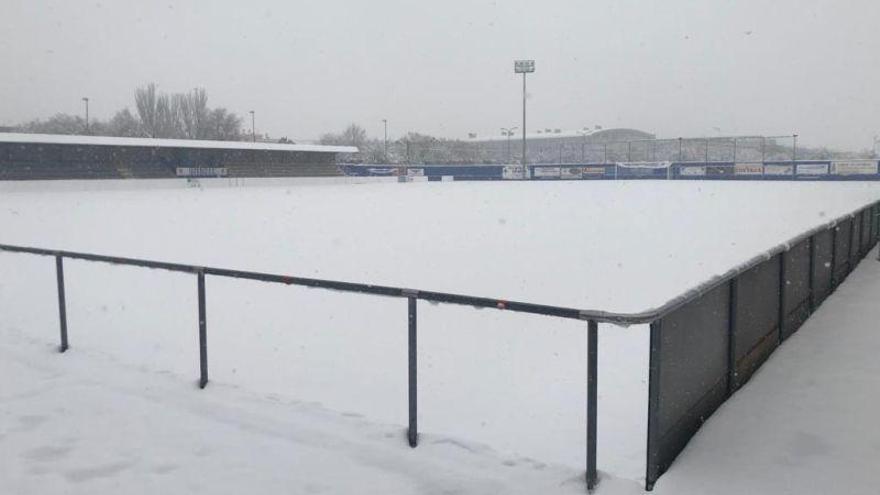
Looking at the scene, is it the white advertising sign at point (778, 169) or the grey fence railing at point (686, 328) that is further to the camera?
the white advertising sign at point (778, 169)

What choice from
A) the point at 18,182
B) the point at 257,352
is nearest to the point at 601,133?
the point at 18,182

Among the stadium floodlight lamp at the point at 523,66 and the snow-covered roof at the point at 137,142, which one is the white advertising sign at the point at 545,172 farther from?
the snow-covered roof at the point at 137,142

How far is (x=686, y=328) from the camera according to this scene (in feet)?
13.4

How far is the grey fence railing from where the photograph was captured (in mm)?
3764

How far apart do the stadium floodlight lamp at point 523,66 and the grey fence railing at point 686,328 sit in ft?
205

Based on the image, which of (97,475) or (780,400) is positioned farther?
(780,400)

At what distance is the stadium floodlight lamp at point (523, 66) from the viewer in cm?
6800

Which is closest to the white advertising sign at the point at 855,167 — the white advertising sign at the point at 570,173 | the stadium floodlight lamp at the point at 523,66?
the white advertising sign at the point at 570,173

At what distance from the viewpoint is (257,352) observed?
766 cm

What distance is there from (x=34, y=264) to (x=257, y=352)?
7777 millimetres

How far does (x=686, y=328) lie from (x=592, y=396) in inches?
28.3

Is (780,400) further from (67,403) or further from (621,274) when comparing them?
(621,274)

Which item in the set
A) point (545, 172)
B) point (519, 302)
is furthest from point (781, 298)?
point (545, 172)

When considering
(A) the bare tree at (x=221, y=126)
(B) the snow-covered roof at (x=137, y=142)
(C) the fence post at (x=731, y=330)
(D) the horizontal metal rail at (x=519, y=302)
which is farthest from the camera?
(A) the bare tree at (x=221, y=126)
